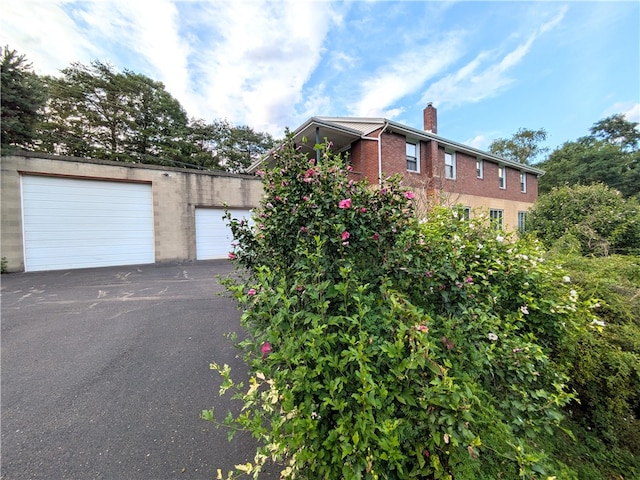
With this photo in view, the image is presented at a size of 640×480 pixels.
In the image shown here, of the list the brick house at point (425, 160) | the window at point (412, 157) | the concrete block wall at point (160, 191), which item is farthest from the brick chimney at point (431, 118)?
the concrete block wall at point (160, 191)

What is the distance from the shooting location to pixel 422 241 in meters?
1.84

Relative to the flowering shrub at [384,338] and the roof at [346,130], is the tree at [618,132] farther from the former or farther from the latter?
the flowering shrub at [384,338]

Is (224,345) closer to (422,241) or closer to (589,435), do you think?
(422,241)

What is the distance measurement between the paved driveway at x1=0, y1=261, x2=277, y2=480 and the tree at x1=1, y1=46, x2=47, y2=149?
7001mm

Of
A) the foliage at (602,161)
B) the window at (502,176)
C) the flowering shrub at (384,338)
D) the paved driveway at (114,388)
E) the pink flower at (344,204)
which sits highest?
the foliage at (602,161)

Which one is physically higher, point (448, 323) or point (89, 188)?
point (89, 188)

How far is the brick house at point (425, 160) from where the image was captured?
10591mm

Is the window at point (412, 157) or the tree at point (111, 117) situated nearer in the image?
the window at point (412, 157)

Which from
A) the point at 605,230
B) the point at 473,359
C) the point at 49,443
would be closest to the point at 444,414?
the point at 473,359

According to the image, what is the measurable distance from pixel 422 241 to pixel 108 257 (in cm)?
1235

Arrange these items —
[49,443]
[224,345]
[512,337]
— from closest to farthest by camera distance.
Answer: [512,337] < [49,443] < [224,345]

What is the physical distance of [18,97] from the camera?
844 cm

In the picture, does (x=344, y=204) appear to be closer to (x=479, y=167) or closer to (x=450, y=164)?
(x=450, y=164)

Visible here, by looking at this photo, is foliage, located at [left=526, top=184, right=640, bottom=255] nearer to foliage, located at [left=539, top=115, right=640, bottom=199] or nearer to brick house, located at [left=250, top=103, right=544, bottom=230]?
brick house, located at [left=250, top=103, right=544, bottom=230]
